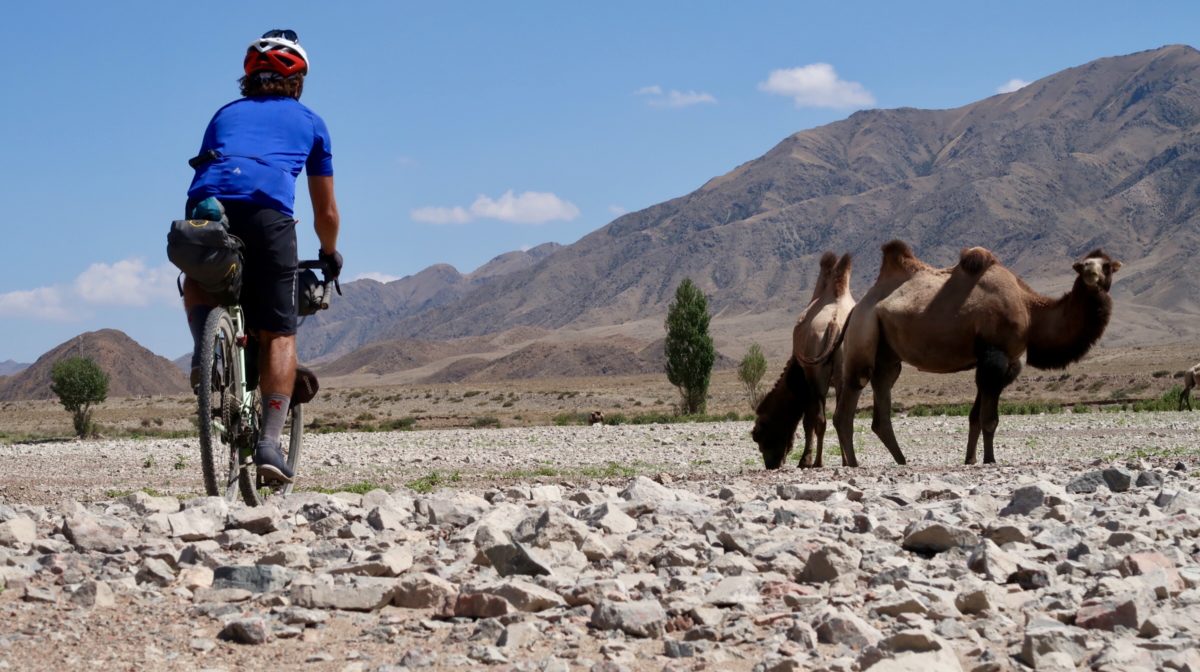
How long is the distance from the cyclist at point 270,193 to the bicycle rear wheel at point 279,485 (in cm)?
22

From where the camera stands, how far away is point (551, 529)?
5160mm

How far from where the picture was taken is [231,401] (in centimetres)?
636

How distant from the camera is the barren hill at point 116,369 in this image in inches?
6196

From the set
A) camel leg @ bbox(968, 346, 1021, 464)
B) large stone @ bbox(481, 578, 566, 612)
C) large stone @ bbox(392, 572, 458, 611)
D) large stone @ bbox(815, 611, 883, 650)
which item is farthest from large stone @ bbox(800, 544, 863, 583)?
camel leg @ bbox(968, 346, 1021, 464)

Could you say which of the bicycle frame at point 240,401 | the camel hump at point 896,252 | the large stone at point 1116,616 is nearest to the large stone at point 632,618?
the large stone at point 1116,616

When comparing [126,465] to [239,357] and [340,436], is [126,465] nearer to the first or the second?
[340,436]

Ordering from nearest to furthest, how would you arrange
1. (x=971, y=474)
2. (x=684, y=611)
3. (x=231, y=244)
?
(x=684, y=611), (x=231, y=244), (x=971, y=474)

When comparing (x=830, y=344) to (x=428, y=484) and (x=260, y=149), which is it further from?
(x=260, y=149)

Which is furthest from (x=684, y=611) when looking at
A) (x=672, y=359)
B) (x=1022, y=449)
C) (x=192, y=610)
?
(x=672, y=359)

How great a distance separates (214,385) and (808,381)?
882cm

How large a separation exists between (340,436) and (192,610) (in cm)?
2356

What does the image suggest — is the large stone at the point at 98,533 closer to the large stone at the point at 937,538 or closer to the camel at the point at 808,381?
the large stone at the point at 937,538

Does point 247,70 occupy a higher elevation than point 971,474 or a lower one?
higher

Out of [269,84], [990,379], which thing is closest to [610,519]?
[269,84]
